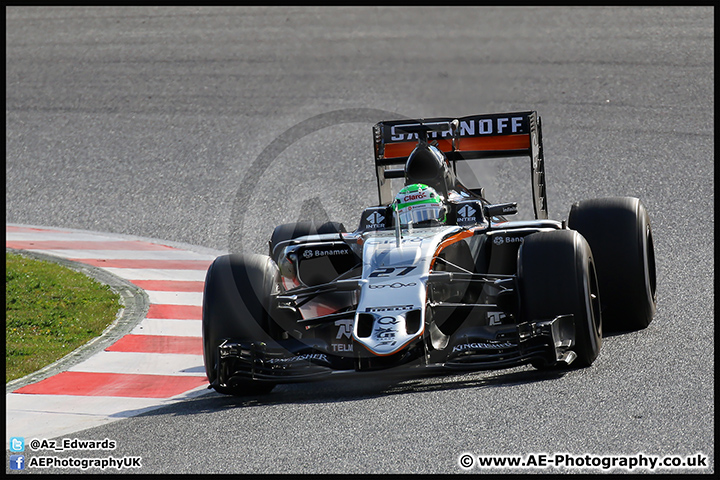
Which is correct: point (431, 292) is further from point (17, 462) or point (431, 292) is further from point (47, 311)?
point (47, 311)

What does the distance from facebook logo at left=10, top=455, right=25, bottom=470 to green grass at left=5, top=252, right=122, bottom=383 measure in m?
1.92

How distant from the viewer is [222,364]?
6.58 meters

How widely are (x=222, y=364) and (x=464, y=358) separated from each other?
1.64m

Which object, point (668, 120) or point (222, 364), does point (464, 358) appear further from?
point (668, 120)

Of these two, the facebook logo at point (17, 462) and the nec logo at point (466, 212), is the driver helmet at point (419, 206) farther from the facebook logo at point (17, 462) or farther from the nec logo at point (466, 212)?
the facebook logo at point (17, 462)

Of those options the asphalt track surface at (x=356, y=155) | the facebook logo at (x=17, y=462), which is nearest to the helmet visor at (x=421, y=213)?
the asphalt track surface at (x=356, y=155)

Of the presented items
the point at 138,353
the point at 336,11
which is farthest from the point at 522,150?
the point at 336,11

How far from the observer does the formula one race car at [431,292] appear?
251 inches

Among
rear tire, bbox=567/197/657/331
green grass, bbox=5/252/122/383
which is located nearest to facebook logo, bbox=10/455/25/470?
green grass, bbox=5/252/122/383

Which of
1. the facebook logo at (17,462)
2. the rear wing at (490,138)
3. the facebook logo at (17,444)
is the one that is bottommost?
the facebook logo at (17,462)

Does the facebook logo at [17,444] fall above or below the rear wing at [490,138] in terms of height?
below

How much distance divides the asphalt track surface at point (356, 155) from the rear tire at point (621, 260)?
213mm

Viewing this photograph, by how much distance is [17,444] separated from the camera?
5.98m

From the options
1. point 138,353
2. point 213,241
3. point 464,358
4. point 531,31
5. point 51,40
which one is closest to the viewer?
point 464,358
